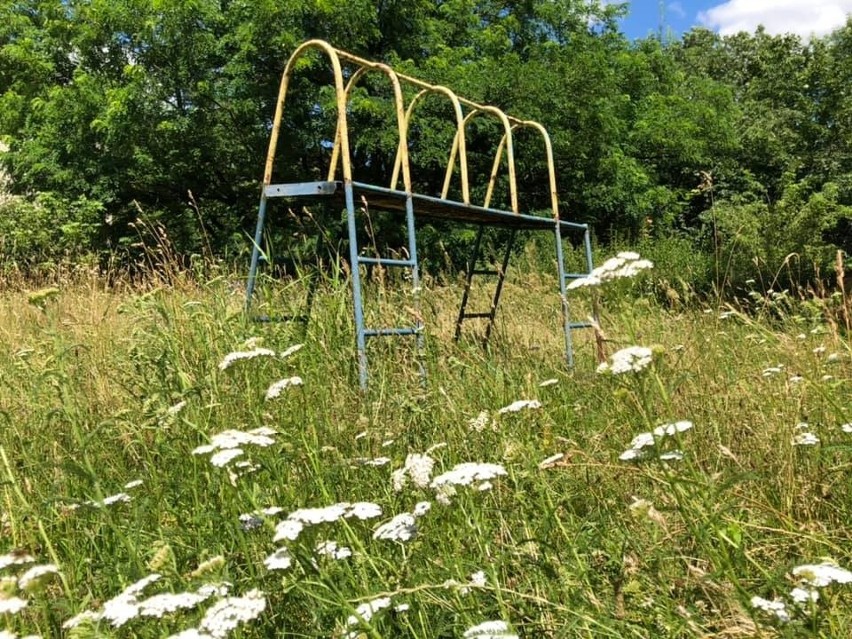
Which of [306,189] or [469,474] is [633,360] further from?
[306,189]

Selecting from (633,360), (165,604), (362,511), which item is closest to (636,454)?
(633,360)

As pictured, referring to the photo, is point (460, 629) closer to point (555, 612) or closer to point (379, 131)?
point (555, 612)

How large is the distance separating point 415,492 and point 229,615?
Answer: 0.73 metres

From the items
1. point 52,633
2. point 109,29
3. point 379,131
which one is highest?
point 109,29

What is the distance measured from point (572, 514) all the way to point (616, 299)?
0.66 m

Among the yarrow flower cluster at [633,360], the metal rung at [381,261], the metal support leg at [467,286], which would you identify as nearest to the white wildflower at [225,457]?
the yarrow flower cluster at [633,360]

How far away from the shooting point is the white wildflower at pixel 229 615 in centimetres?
106

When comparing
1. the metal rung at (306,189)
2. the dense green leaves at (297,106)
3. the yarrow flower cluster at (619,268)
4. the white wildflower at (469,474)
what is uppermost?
the dense green leaves at (297,106)

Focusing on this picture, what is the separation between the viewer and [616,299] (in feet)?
4.68

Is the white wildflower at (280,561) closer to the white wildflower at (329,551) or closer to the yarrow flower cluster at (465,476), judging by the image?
the white wildflower at (329,551)

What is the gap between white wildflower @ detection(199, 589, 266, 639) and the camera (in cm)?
106

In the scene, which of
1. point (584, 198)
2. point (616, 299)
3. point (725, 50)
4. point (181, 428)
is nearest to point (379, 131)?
point (584, 198)

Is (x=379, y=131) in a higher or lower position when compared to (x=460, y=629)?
higher

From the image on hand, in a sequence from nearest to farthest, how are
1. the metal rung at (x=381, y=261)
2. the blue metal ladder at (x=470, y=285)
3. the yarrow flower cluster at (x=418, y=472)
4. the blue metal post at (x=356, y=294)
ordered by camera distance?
the yarrow flower cluster at (x=418, y=472) < the blue metal post at (x=356, y=294) < the metal rung at (x=381, y=261) < the blue metal ladder at (x=470, y=285)
